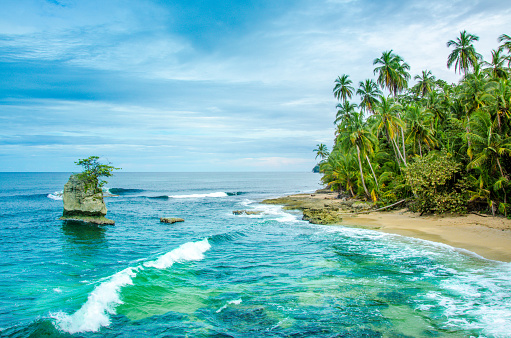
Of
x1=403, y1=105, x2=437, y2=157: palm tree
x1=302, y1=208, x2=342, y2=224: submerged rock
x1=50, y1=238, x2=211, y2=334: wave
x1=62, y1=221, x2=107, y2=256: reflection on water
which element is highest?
x1=403, y1=105, x2=437, y2=157: palm tree

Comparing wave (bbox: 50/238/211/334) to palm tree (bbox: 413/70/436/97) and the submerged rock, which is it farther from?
palm tree (bbox: 413/70/436/97)

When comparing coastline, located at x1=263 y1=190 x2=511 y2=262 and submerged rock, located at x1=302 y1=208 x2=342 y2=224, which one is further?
submerged rock, located at x1=302 y1=208 x2=342 y2=224

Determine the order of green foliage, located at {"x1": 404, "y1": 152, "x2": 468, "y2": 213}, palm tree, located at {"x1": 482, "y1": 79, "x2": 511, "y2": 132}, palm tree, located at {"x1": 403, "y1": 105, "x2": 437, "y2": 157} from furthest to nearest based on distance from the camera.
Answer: palm tree, located at {"x1": 403, "y1": 105, "x2": 437, "y2": 157}
green foliage, located at {"x1": 404, "y1": 152, "x2": 468, "y2": 213}
palm tree, located at {"x1": 482, "y1": 79, "x2": 511, "y2": 132}

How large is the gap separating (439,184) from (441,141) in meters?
10.6

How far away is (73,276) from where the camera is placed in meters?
15.0

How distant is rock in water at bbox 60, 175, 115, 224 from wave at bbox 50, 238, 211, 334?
16.1 meters

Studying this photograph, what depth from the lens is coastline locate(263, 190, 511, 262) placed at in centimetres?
1719

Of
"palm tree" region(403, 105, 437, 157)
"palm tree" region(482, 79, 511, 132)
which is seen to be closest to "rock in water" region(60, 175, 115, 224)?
"palm tree" region(403, 105, 437, 157)

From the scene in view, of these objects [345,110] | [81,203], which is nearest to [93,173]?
[81,203]

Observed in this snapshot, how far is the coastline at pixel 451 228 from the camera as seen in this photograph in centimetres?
1719

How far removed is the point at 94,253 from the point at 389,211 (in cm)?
2787

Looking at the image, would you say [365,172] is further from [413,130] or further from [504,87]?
[504,87]

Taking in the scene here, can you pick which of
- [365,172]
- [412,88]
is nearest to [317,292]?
[365,172]

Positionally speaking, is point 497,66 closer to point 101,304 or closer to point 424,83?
point 424,83
